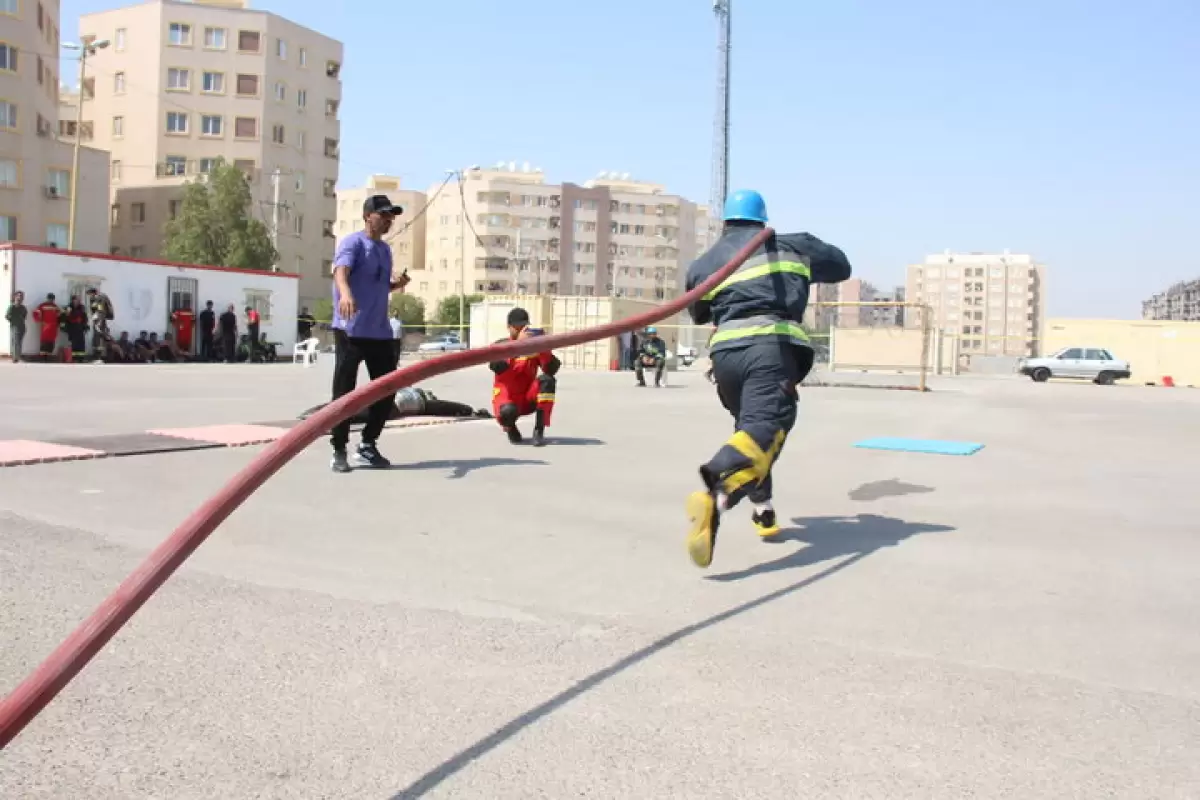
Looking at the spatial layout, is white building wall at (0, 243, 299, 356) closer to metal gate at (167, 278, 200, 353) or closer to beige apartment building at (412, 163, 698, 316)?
metal gate at (167, 278, 200, 353)

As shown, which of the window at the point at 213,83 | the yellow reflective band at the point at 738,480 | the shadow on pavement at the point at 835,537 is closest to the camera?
the yellow reflective band at the point at 738,480

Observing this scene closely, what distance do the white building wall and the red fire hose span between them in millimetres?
27996

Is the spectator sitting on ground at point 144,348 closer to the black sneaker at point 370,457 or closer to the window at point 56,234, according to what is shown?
the black sneaker at point 370,457

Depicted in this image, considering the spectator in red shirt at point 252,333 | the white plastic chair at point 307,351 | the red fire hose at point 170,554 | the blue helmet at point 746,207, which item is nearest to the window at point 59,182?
the white plastic chair at point 307,351

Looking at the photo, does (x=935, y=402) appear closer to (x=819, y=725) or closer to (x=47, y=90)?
(x=819, y=725)

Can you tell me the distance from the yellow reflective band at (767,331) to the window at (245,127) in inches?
3138

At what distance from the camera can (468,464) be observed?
25.8ft

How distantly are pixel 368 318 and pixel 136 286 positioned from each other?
2530 cm

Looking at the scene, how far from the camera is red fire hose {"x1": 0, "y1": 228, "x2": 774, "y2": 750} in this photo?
210cm

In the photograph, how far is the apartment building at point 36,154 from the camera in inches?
2136

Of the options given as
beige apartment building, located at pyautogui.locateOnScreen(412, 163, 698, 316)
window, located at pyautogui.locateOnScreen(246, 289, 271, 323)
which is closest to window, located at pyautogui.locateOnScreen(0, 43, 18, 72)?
window, located at pyautogui.locateOnScreen(246, 289, 271, 323)

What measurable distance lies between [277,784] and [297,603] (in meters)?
1.53

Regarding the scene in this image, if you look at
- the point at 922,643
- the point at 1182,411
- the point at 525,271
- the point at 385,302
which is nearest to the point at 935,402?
the point at 1182,411

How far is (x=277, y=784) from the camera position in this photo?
232cm
